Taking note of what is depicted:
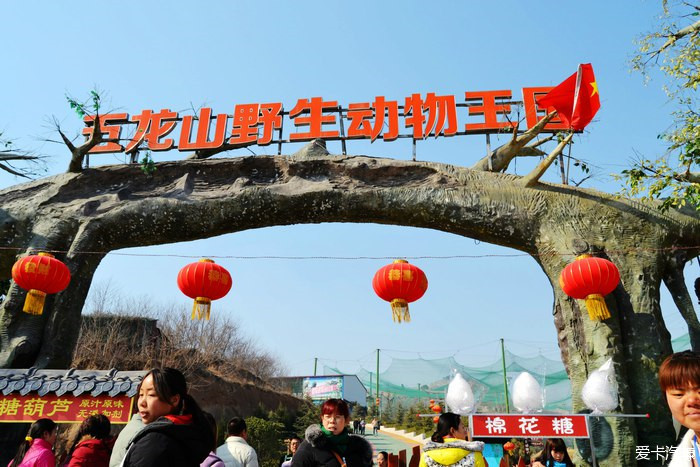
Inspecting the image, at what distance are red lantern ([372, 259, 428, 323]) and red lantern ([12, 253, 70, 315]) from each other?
3713mm

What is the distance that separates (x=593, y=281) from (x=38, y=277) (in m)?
6.05

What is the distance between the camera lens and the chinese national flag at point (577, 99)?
6.89 metres

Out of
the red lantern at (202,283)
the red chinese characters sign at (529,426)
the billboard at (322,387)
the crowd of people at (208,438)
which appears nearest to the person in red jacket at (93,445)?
the crowd of people at (208,438)

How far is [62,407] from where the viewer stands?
486 cm

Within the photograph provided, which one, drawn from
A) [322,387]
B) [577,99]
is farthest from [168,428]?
[322,387]

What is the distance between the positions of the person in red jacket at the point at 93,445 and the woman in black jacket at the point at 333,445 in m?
0.91

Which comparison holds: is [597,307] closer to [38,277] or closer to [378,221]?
[378,221]

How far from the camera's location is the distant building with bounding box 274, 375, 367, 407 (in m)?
26.2

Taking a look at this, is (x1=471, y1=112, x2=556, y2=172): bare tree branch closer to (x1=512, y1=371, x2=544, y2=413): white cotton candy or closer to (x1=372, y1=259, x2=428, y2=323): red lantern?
(x1=372, y1=259, x2=428, y2=323): red lantern

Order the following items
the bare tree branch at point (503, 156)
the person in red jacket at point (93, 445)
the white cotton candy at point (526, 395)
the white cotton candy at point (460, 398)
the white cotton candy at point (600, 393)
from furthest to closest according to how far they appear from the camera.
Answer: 1. the bare tree branch at point (503, 156)
2. the white cotton candy at point (460, 398)
3. the white cotton candy at point (526, 395)
4. the white cotton candy at point (600, 393)
5. the person in red jacket at point (93, 445)

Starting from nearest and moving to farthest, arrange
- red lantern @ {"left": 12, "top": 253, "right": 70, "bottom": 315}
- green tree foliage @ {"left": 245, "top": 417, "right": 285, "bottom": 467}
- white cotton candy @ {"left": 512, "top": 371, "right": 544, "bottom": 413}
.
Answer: white cotton candy @ {"left": 512, "top": 371, "right": 544, "bottom": 413}, red lantern @ {"left": 12, "top": 253, "right": 70, "bottom": 315}, green tree foliage @ {"left": 245, "top": 417, "right": 285, "bottom": 467}

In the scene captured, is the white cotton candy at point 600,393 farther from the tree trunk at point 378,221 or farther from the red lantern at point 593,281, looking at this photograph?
the red lantern at point 593,281

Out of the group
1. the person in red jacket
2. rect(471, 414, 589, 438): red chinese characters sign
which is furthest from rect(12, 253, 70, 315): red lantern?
rect(471, 414, 589, 438): red chinese characters sign

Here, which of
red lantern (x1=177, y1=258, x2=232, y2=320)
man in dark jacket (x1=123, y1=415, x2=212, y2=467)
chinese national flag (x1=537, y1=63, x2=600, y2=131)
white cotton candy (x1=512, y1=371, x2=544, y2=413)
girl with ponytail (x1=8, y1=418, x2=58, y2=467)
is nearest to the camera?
man in dark jacket (x1=123, y1=415, x2=212, y2=467)
